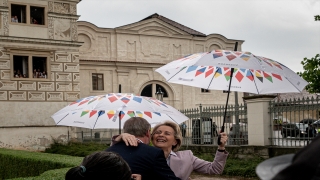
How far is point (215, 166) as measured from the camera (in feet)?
16.5

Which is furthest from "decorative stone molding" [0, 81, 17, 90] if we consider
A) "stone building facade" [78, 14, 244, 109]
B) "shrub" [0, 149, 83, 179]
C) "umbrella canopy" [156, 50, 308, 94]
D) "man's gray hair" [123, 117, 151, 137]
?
A: "man's gray hair" [123, 117, 151, 137]

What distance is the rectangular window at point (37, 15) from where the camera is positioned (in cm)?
2686

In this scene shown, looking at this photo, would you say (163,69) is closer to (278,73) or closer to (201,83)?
(201,83)

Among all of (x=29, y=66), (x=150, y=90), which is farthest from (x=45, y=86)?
(x=150, y=90)

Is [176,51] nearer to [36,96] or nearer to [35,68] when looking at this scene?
[35,68]

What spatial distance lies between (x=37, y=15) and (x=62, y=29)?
1.50m

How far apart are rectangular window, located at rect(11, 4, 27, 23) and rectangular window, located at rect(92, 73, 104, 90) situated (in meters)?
7.92

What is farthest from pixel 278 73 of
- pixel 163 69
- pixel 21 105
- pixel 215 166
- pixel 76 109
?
pixel 21 105

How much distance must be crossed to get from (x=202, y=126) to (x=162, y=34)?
1675 cm

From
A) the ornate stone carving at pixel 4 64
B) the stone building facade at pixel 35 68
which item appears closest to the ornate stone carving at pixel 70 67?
the stone building facade at pixel 35 68

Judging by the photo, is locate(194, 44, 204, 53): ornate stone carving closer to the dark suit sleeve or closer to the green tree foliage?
the green tree foliage

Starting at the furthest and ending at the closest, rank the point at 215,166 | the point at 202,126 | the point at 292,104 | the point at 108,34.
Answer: the point at 108,34
the point at 202,126
the point at 292,104
the point at 215,166

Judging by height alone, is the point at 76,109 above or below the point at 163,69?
below

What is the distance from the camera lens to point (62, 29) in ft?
90.2
